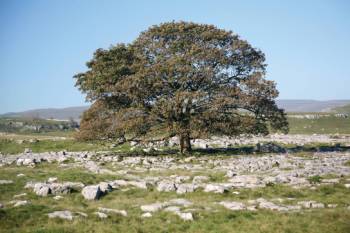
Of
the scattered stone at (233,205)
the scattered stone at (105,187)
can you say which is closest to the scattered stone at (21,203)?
the scattered stone at (105,187)

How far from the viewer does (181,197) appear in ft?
70.1

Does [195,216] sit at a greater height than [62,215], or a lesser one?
lesser

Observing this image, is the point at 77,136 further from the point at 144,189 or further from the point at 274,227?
the point at 274,227

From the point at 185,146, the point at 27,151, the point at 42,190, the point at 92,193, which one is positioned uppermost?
the point at 185,146

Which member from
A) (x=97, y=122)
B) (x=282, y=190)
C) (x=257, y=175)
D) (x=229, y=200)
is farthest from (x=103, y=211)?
(x=97, y=122)

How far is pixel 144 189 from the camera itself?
23188 mm

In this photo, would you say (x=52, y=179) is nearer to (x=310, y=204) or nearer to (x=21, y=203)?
(x=21, y=203)

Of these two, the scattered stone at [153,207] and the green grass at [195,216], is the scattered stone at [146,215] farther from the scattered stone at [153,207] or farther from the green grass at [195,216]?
the scattered stone at [153,207]

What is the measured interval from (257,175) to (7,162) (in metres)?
23.2

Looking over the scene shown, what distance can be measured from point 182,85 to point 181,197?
21964mm

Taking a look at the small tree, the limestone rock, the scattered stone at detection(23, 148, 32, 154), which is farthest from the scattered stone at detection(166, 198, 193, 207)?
the scattered stone at detection(23, 148, 32, 154)

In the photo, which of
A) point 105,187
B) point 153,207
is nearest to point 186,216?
point 153,207

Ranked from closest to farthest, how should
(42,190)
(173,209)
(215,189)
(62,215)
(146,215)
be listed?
(62,215) → (146,215) → (173,209) → (42,190) → (215,189)

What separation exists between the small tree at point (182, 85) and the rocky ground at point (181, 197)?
9.43 meters
